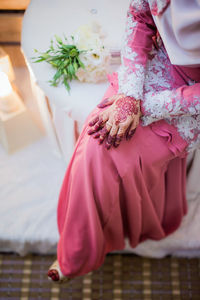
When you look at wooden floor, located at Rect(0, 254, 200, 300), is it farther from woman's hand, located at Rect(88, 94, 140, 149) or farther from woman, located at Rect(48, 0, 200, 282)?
woman's hand, located at Rect(88, 94, 140, 149)

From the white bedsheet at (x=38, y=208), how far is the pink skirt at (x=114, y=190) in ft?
0.52

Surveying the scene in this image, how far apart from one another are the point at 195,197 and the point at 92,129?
2.49ft

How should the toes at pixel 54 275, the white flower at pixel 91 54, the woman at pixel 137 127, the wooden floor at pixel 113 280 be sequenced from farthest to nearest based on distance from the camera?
the wooden floor at pixel 113 280, the toes at pixel 54 275, the white flower at pixel 91 54, the woman at pixel 137 127

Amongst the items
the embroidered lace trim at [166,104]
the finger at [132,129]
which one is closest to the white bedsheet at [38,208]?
the embroidered lace trim at [166,104]

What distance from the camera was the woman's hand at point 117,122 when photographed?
0.85 meters

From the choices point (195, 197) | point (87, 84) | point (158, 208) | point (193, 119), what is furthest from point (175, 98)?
point (195, 197)

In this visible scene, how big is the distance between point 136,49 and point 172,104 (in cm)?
21

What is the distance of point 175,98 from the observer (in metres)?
0.85

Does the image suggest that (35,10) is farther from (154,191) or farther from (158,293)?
(158,293)

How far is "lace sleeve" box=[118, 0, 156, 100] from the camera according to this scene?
2.88ft

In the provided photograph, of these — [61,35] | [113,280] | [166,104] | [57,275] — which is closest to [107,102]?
[166,104]

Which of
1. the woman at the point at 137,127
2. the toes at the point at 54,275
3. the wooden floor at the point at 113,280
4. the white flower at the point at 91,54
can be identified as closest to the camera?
the woman at the point at 137,127

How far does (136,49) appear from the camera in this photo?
2.96 ft

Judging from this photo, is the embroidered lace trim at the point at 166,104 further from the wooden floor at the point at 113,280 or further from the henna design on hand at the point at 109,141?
the wooden floor at the point at 113,280
